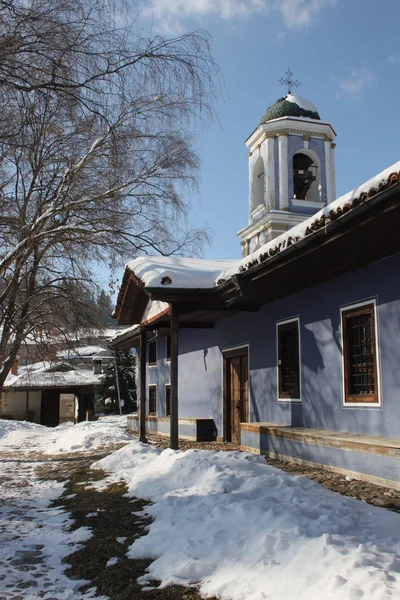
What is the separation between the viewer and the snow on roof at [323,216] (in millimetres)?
5168

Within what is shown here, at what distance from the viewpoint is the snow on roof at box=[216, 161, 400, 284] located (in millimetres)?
5168

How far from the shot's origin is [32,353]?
13.9 metres

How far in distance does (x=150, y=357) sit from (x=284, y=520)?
15.9 meters

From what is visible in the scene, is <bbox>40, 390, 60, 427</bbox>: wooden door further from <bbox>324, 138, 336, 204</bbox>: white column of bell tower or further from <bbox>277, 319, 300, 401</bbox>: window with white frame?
<bbox>277, 319, 300, 401</bbox>: window with white frame

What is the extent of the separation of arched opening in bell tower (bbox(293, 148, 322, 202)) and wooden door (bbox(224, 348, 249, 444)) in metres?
8.34

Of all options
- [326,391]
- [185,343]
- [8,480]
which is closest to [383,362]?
[326,391]

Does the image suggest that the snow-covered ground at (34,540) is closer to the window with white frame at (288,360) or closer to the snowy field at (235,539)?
the snowy field at (235,539)

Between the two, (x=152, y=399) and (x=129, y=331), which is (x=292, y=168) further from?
(x=152, y=399)

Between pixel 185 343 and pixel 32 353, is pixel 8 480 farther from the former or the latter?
pixel 185 343

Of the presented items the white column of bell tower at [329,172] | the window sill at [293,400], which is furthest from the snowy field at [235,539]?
the white column of bell tower at [329,172]

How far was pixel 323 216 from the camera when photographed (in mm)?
6148

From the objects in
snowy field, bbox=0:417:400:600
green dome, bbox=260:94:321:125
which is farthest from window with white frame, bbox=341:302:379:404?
green dome, bbox=260:94:321:125

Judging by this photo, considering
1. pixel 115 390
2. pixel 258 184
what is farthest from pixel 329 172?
pixel 115 390

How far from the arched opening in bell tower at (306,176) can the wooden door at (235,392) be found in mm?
8343
